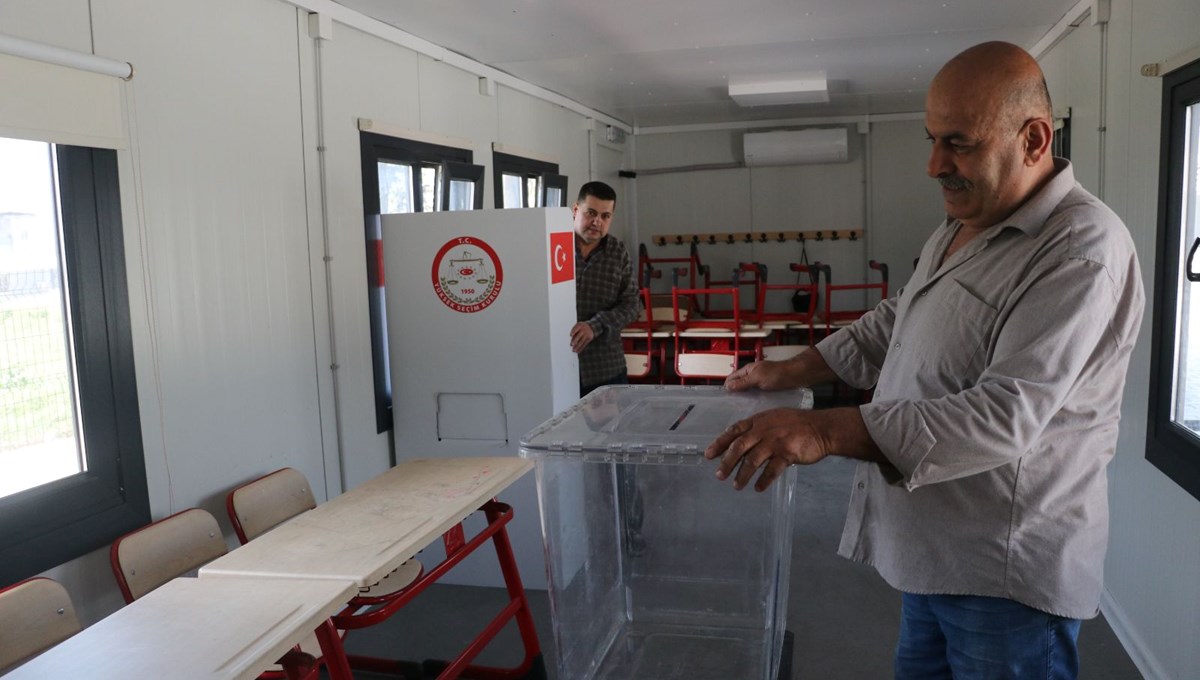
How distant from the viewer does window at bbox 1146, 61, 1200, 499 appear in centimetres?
264

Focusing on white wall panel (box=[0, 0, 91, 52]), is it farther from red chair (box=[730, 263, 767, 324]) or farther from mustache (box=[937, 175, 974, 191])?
red chair (box=[730, 263, 767, 324])

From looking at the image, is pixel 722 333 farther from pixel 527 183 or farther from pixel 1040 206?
pixel 1040 206

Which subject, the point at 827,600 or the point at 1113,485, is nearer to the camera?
the point at 1113,485

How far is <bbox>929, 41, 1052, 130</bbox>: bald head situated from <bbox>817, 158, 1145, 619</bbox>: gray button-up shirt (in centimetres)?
13

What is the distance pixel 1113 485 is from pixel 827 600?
4.00 ft

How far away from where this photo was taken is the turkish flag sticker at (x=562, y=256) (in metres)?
3.66

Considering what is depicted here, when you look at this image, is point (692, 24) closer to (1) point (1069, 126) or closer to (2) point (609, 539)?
(1) point (1069, 126)

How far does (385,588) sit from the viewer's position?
2.76 metres

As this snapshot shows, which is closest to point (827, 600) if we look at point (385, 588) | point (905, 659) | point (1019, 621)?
point (385, 588)

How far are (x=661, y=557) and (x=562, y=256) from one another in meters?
2.22

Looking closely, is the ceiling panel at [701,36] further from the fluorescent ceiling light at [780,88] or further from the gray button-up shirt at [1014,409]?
the gray button-up shirt at [1014,409]

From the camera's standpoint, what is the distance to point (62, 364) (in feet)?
8.14

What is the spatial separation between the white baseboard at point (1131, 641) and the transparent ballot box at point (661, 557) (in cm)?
190

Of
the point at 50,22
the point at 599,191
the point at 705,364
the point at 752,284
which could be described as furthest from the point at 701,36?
the point at 752,284
